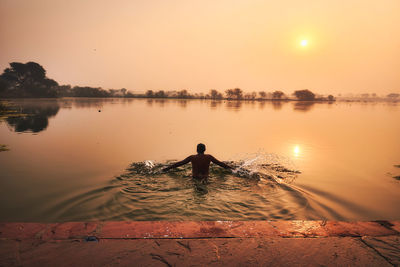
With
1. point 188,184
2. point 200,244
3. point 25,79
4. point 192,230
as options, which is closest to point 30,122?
point 188,184

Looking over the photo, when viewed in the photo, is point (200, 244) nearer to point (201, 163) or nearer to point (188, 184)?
point (188, 184)

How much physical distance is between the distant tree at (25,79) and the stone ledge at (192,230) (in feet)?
315

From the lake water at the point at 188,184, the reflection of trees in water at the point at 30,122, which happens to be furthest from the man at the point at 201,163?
the reflection of trees in water at the point at 30,122

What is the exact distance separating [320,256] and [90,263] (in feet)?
8.44

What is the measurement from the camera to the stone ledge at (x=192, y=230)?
3.10 meters

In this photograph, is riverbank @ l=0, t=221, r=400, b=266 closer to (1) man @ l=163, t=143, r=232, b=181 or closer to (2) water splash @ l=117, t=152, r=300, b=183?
(1) man @ l=163, t=143, r=232, b=181

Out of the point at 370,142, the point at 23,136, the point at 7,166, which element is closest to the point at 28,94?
the point at 23,136

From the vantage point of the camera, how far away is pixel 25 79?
8212 centimetres

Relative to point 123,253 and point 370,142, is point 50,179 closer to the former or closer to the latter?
point 123,253

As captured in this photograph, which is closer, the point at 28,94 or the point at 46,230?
the point at 46,230

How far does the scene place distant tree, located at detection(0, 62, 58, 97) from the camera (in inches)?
3132

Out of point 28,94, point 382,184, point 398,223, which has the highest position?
point 28,94

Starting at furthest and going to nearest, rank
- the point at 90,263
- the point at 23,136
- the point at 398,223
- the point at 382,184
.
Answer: the point at 23,136 → the point at 382,184 → the point at 398,223 → the point at 90,263

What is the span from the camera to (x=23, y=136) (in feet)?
45.4
